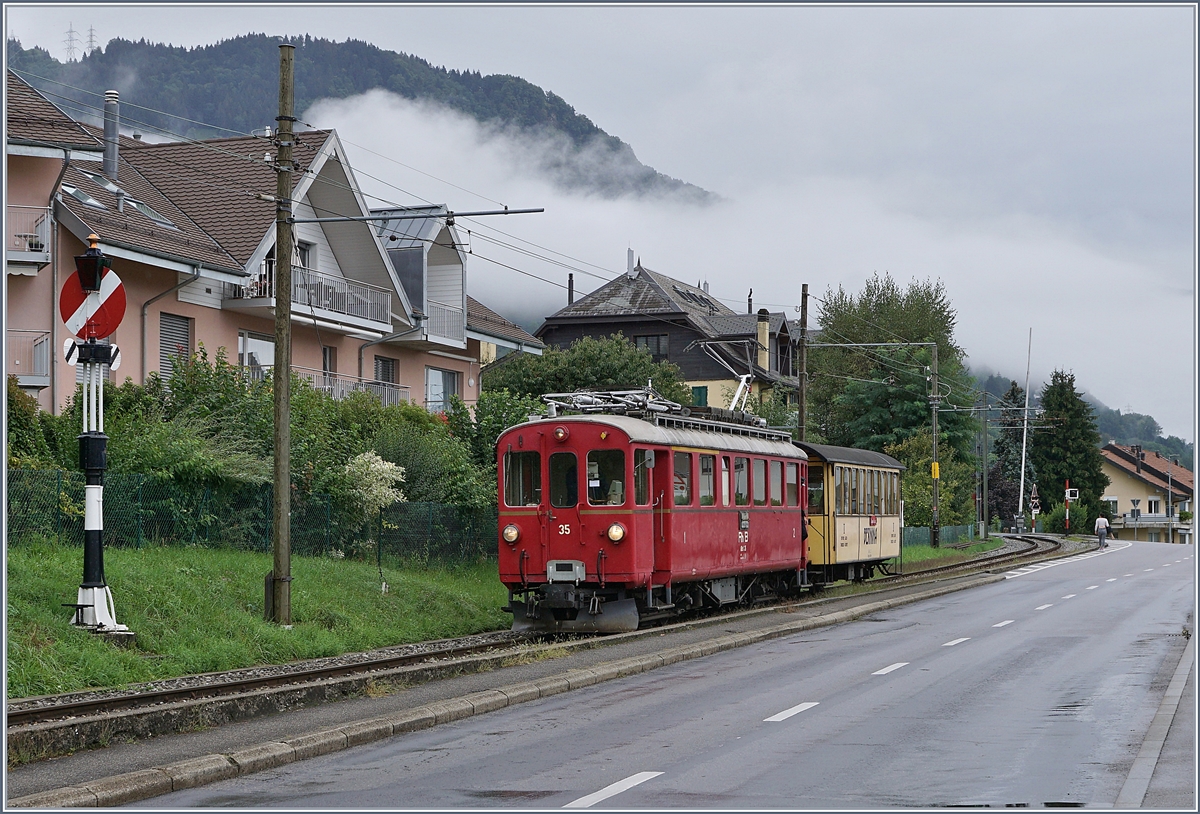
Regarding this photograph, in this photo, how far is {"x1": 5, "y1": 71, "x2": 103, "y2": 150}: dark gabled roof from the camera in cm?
2544

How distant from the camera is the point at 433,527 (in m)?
28.2

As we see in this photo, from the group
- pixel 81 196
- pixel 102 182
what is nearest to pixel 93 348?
pixel 81 196

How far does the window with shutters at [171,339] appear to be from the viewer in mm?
30156

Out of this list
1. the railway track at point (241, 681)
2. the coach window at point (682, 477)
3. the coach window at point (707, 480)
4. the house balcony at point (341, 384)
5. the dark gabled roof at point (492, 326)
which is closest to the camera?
the railway track at point (241, 681)

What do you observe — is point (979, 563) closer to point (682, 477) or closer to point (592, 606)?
point (682, 477)

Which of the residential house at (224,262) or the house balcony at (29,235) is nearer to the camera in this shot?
the house balcony at (29,235)

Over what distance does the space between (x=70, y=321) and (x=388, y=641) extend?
748cm

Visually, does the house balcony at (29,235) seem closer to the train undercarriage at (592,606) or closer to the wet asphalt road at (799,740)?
the train undercarriage at (592,606)

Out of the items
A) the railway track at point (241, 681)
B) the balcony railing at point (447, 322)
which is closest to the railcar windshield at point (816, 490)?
the railway track at point (241, 681)

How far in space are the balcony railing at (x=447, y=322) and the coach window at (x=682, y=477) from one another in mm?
17972

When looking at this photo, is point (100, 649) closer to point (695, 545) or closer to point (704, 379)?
point (695, 545)

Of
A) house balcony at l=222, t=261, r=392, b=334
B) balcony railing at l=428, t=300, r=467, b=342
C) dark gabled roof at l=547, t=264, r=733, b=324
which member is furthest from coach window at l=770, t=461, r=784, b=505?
dark gabled roof at l=547, t=264, r=733, b=324

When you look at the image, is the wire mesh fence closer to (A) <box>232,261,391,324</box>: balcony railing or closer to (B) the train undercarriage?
(B) the train undercarriage

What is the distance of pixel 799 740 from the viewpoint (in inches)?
458
